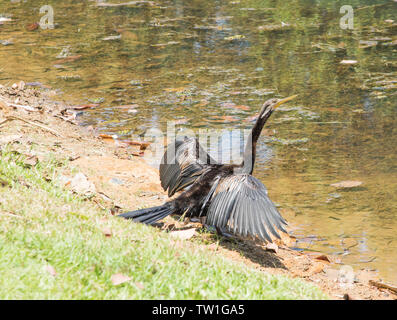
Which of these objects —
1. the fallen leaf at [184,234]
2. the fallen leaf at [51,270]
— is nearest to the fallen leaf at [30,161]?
the fallen leaf at [184,234]

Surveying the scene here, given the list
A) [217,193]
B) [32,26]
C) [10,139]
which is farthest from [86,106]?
[32,26]

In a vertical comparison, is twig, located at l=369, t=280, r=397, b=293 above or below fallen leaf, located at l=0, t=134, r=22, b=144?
below

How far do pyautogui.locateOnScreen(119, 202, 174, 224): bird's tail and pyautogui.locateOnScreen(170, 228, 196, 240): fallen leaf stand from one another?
223 millimetres

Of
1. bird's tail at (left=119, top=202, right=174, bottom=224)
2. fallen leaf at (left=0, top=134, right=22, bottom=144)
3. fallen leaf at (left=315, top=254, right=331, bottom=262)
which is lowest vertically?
fallen leaf at (left=315, top=254, right=331, bottom=262)

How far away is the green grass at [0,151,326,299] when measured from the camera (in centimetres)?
339

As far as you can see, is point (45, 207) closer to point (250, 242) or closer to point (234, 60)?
point (250, 242)

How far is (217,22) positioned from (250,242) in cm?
920

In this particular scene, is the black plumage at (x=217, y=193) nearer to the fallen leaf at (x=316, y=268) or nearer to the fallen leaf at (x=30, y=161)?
the fallen leaf at (x=316, y=268)

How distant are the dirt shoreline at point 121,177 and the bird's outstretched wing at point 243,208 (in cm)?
30

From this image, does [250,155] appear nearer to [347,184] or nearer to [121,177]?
[121,177]

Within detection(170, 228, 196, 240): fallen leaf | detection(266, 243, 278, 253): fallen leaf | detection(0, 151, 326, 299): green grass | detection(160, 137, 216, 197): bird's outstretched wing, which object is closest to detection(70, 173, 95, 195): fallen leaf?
detection(0, 151, 326, 299): green grass

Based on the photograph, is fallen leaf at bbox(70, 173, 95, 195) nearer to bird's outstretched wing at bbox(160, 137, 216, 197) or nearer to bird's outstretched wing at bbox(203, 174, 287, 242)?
bird's outstretched wing at bbox(160, 137, 216, 197)

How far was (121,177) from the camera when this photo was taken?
609 centimetres

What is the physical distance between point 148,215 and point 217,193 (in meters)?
0.61
